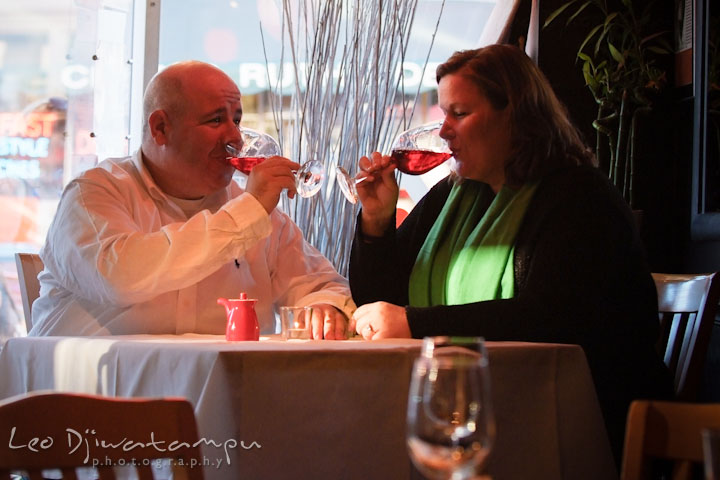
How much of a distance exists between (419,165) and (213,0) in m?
2.55

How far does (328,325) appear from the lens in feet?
6.72

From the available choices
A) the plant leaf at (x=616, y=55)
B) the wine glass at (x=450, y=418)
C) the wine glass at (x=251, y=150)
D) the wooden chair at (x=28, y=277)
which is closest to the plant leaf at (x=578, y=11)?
the plant leaf at (x=616, y=55)

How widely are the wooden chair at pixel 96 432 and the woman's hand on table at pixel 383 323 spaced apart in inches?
37.1

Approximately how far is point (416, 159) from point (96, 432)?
136 cm

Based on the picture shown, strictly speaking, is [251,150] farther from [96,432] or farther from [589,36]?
[589,36]

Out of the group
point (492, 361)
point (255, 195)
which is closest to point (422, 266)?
point (255, 195)

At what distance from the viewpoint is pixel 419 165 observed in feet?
7.40

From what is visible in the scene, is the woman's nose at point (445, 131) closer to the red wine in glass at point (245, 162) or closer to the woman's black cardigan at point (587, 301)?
the woman's black cardigan at point (587, 301)

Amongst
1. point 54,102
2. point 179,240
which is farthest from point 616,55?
point 54,102

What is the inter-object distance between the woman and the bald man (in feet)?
0.70

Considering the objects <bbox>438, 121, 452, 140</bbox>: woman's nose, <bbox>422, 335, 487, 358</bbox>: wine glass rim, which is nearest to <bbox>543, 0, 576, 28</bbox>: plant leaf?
<bbox>438, 121, 452, 140</bbox>: woman's nose

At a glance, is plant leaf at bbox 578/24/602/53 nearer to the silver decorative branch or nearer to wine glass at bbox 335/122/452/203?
the silver decorative branch

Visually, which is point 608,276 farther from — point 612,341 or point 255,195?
point 255,195

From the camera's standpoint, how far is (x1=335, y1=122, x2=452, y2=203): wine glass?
224 centimetres
